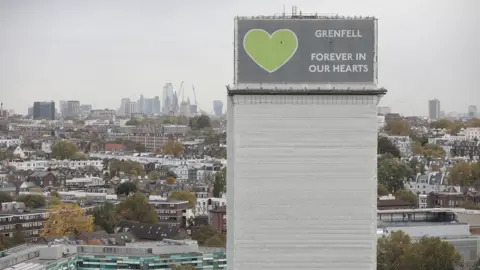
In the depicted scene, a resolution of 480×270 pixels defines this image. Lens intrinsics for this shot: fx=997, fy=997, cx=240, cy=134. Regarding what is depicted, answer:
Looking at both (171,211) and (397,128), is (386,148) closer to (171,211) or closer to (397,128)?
(397,128)

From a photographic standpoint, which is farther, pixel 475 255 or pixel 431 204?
pixel 431 204

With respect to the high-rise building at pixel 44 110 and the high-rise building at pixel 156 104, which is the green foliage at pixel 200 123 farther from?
the high-rise building at pixel 156 104

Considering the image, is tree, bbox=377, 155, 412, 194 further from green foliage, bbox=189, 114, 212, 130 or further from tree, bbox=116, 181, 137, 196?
green foliage, bbox=189, 114, 212, 130

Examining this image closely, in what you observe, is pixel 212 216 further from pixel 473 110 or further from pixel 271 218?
pixel 473 110

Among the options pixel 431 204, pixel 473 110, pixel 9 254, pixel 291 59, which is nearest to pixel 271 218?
pixel 291 59

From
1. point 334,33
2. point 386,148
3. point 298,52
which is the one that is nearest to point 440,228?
point 334,33

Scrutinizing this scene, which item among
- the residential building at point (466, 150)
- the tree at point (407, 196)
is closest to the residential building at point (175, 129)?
the residential building at point (466, 150)
